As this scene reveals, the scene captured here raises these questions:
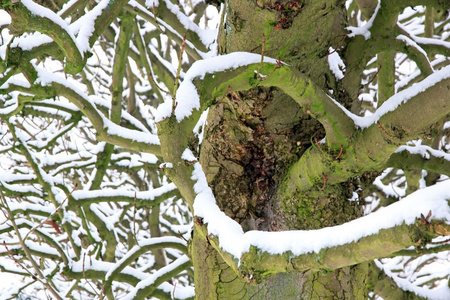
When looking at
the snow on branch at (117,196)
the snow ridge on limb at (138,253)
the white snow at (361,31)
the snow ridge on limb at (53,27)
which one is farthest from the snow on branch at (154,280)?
the white snow at (361,31)

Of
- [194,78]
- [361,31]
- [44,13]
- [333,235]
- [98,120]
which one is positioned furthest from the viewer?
[98,120]

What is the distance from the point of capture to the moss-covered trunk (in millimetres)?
1858

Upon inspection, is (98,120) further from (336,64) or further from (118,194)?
(336,64)

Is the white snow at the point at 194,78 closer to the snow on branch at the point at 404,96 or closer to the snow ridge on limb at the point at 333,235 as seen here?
the snow ridge on limb at the point at 333,235

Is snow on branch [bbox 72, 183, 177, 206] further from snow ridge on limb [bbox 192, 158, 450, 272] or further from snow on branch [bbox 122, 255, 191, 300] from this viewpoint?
snow ridge on limb [bbox 192, 158, 450, 272]

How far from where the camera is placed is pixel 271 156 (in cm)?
201

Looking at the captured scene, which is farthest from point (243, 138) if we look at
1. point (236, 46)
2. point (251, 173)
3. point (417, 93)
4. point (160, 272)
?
point (160, 272)

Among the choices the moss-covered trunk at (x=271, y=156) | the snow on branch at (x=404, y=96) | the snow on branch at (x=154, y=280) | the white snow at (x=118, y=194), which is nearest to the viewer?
the snow on branch at (x=404, y=96)

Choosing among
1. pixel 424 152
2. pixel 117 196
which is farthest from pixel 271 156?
pixel 117 196

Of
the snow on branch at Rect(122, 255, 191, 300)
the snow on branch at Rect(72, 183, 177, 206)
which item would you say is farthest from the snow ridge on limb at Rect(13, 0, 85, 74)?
the snow on branch at Rect(72, 183, 177, 206)

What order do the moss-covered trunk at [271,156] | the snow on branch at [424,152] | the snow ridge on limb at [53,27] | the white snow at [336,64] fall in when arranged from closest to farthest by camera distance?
the snow ridge on limb at [53,27] < the moss-covered trunk at [271,156] < the white snow at [336,64] < the snow on branch at [424,152]

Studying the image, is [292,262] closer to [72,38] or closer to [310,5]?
[310,5]

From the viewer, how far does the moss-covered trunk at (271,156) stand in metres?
1.86

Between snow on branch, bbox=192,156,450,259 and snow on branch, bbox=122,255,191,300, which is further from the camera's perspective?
snow on branch, bbox=122,255,191,300
